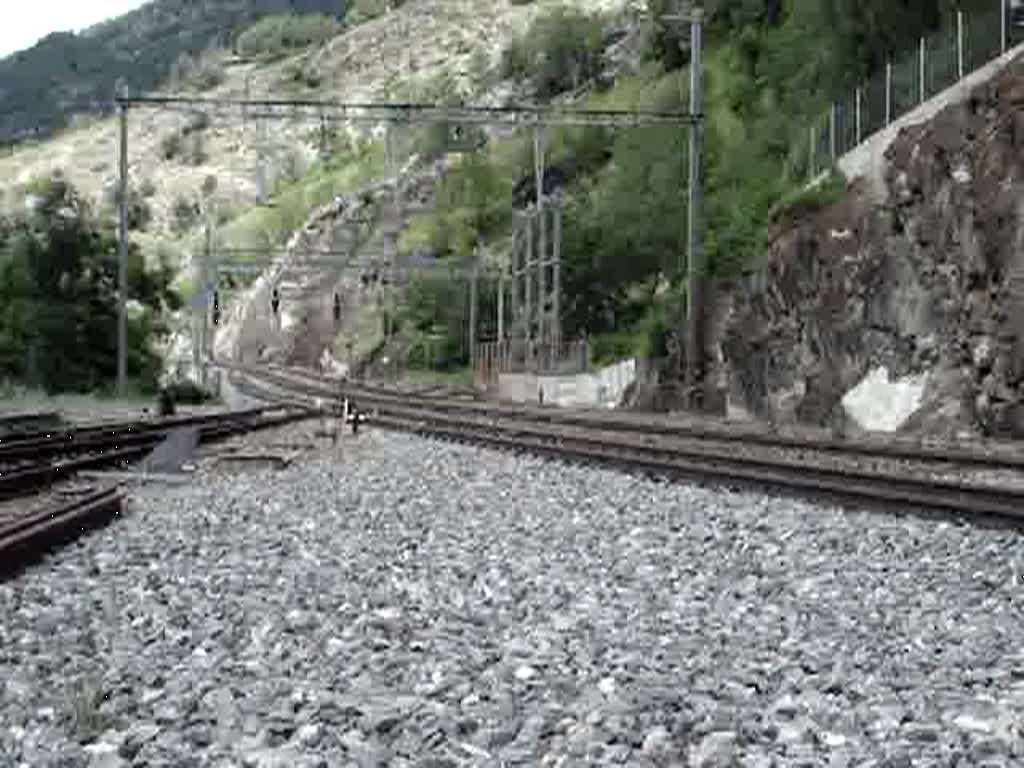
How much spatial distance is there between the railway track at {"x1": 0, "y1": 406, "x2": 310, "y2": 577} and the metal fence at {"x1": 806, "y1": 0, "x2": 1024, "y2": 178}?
539 inches

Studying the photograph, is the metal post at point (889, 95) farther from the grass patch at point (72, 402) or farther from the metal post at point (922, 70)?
the grass patch at point (72, 402)

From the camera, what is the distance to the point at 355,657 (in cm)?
706

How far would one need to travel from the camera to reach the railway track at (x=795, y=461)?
12758 mm

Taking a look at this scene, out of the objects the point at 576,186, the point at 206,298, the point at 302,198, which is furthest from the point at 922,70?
the point at 302,198

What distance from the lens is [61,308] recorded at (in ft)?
162

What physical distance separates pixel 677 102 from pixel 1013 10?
2458 inches

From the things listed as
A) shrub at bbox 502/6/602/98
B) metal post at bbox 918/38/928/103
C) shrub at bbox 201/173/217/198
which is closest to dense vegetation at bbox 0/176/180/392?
metal post at bbox 918/38/928/103

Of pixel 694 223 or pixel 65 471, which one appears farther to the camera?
pixel 694 223

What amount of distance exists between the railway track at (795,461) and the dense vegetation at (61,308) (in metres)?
21.0

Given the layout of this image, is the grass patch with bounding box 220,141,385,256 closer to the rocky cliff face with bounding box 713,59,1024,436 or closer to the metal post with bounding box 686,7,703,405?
the metal post with bounding box 686,7,703,405

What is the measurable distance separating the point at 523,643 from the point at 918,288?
21.6 metres

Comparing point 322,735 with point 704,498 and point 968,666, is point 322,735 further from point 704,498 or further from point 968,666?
point 704,498

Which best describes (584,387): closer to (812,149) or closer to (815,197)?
(812,149)

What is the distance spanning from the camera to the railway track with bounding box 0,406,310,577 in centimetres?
1098
